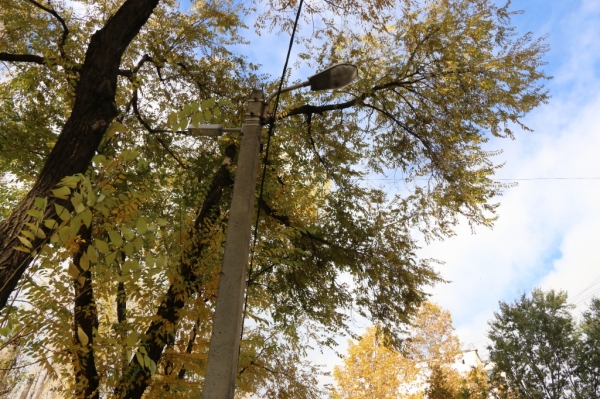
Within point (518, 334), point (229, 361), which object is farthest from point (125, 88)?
point (518, 334)

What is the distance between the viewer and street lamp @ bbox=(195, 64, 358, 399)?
8.01 feet

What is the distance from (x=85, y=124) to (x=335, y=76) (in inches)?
87.0

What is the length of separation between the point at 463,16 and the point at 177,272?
6.84 meters

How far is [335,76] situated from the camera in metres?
3.55

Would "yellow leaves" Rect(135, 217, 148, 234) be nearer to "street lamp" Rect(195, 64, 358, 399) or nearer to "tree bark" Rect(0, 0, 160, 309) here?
"street lamp" Rect(195, 64, 358, 399)

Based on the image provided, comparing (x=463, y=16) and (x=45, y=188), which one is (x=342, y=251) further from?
(x=45, y=188)

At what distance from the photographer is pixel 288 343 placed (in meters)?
9.34

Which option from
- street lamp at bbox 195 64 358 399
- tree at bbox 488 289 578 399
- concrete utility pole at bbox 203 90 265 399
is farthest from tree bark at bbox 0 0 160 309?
tree at bbox 488 289 578 399

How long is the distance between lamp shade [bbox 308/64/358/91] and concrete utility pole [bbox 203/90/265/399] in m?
0.52

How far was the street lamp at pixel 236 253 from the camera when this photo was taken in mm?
2441

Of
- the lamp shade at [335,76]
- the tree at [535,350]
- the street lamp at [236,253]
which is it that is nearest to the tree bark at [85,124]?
the street lamp at [236,253]

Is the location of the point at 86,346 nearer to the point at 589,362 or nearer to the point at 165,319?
the point at 165,319

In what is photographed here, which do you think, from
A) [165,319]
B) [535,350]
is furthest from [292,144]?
[535,350]

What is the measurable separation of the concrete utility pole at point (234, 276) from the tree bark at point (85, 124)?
1.30 metres
